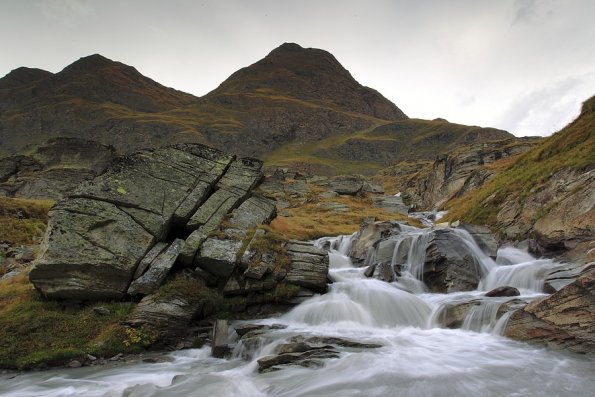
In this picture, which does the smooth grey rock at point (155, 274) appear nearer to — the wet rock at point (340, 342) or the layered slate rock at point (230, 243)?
the layered slate rock at point (230, 243)

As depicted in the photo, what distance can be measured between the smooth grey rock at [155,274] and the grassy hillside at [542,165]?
67.7 feet

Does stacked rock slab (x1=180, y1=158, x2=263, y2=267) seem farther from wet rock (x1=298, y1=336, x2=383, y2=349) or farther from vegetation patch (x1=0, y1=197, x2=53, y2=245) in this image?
vegetation patch (x1=0, y1=197, x2=53, y2=245)

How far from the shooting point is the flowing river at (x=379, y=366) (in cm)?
935

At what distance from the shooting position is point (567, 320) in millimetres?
10375

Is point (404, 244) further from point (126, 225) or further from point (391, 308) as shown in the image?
point (126, 225)

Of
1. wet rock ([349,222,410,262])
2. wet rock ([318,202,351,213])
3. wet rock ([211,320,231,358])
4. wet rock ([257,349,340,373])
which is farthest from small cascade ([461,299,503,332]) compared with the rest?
wet rock ([318,202,351,213])

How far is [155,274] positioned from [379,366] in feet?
31.3

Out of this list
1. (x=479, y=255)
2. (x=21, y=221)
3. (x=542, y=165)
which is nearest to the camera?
(x=479, y=255)

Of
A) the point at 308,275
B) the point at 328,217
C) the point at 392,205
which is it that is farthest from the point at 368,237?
the point at 392,205

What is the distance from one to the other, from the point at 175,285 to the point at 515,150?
53.1 m

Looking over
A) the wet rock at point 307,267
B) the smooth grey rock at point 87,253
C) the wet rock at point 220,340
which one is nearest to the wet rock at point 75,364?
the smooth grey rock at point 87,253

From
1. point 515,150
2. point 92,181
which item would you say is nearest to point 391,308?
point 92,181

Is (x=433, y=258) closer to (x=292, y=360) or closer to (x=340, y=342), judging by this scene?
(x=340, y=342)

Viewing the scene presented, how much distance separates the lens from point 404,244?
21.6 m
